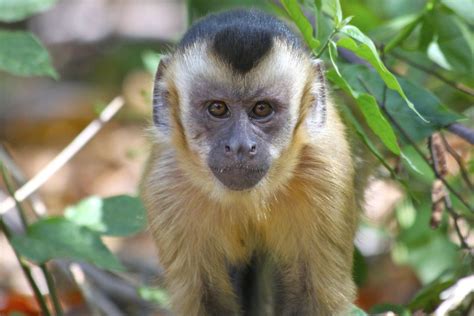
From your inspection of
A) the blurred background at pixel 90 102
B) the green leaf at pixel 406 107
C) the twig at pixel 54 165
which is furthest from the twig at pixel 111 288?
the green leaf at pixel 406 107

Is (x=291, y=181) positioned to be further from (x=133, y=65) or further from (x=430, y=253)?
(x=133, y=65)

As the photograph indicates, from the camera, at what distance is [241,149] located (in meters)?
3.54

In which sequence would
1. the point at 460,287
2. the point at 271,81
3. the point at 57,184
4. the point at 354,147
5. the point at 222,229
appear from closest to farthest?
the point at 460,287 < the point at 271,81 < the point at 222,229 < the point at 354,147 < the point at 57,184

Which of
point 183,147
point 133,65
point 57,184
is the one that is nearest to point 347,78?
point 183,147

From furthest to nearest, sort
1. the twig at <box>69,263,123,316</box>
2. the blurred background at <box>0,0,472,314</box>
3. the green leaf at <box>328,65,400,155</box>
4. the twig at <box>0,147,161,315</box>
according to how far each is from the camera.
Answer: the blurred background at <box>0,0,472,314</box>, the twig at <box>0,147,161,315</box>, the twig at <box>69,263,123,316</box>, the green leaf at <box>328,65,400,155</box>

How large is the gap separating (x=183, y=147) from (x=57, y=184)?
4.40 meters

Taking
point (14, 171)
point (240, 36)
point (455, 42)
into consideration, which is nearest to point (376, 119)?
point (240, 36)

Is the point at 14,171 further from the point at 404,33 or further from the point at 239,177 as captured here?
the point at 404,33

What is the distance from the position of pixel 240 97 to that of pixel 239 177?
33cm

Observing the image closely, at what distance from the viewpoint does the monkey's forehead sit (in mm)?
3695

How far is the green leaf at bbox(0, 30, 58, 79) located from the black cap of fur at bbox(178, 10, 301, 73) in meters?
0.62

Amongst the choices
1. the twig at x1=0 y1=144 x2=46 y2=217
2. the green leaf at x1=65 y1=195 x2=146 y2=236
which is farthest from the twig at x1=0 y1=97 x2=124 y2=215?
the green leaf at x1=65 y1=195 x2=146 y2=236

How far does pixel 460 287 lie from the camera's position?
9.43ft

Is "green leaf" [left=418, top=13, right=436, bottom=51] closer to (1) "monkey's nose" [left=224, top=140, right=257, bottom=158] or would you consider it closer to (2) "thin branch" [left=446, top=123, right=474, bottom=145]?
(2) "thin branch" [left=446, top=123, right=474, bottom=145]
